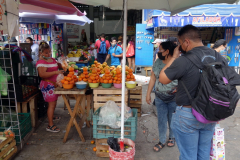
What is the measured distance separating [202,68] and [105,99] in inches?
78.2

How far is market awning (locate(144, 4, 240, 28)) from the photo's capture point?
7879mm

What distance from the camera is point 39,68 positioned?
3.73 meters

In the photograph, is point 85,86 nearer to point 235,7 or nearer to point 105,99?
point 105,99

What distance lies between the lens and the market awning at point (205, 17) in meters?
7.88

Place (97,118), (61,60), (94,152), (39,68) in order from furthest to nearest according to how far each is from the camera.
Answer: (61,60) → (39,68) → (94,152) → (97,118)

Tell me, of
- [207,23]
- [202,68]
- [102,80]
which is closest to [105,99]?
[102,80]

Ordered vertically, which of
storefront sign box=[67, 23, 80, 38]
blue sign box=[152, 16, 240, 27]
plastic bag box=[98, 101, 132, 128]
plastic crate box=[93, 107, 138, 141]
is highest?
storefront sign box=[67, 23, 80, 38]

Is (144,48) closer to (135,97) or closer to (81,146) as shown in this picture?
(135,97)

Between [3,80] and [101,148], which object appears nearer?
[3,80]

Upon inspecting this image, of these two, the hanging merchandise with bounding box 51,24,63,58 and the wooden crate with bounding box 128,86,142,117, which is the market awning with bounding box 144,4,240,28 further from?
the hanging merchandise with bounding box 51,24,63,58

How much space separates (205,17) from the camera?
7934 millimetres

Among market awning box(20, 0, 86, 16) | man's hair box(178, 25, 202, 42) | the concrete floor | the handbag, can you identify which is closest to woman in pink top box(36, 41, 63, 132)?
the concrete floor

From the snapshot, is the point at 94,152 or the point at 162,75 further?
the point at 94,152

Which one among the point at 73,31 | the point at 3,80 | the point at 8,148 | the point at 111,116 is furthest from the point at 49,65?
the point at 73,31
